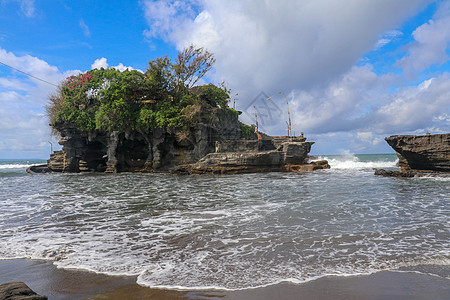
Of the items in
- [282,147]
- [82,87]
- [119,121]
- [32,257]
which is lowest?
[32,257]

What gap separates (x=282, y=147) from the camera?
22953 mm

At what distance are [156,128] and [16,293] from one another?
71.8 feet

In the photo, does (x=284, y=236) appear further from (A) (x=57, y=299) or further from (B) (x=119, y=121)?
(B) (x=119, y=121)

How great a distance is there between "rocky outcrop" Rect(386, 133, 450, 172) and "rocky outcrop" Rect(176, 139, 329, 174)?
6543 mm

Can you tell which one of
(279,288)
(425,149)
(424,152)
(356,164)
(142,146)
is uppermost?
(142,146)

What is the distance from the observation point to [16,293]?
9.08 feet

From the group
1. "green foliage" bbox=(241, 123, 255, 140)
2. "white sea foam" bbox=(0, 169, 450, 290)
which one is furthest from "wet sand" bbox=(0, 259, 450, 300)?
"green foliage" bbox=(241, 123, 255, 140)

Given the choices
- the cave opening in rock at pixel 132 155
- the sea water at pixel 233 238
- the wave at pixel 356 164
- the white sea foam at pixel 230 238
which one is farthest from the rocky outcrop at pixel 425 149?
the cave opening in rock at pixel 132 155

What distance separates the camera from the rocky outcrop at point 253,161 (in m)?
20.8

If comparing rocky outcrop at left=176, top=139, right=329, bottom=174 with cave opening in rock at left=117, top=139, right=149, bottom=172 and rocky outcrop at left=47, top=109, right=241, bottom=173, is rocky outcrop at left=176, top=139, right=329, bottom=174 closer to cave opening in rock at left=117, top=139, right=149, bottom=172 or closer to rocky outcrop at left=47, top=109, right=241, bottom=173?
rocky outcrop at left=47, top=109, right=241, bottom=173

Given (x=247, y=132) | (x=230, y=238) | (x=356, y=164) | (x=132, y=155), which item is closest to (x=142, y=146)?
(x=132, y=155)

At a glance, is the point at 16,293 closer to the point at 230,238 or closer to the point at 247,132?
the point at 230,238

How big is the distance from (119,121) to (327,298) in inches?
922

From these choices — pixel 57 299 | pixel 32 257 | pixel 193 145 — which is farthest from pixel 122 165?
pixel 57 299
